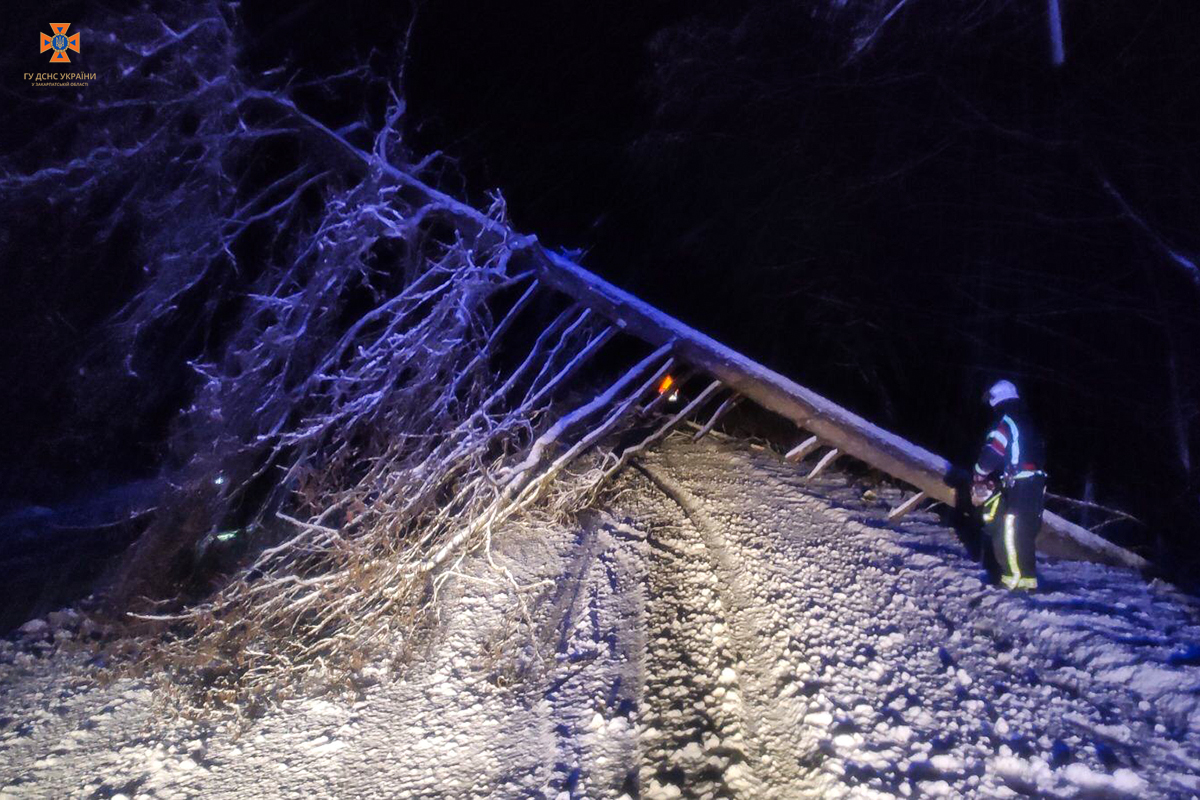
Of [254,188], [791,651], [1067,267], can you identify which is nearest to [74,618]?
[254,188]

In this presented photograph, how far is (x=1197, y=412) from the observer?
586cm

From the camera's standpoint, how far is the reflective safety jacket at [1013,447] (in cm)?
453

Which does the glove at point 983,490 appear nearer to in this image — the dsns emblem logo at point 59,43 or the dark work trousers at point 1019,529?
the dark work trousers at point 1019,529

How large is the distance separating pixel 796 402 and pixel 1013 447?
221cm

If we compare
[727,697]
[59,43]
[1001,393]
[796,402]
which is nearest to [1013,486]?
[1001,393]

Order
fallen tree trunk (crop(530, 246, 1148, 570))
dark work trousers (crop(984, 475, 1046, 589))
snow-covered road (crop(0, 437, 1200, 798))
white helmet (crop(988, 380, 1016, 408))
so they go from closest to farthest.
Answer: snow-covered road (crop(0, 437, 1200, 798)), dark work trousers (crop(984, 475, 1046, 589)), white helmet (crop(988, 380, 1016, 408)), fallen tree trunk (crop(530, 246, 1148, 570))

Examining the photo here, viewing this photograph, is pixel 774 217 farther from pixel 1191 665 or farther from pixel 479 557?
pixel 1191 665

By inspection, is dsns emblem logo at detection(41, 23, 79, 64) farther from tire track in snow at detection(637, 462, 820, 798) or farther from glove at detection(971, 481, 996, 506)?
glove at detection(971, 481, 996, 506)

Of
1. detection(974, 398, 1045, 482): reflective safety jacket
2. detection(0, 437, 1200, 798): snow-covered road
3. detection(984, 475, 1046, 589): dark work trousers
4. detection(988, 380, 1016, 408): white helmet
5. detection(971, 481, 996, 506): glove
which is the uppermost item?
detection(988, 380, 1016, 408): white helmet

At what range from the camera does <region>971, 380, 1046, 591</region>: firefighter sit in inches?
178

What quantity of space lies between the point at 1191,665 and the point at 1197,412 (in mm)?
3212

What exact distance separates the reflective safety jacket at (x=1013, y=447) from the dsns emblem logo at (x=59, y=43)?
896cm

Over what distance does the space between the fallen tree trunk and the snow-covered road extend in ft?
1.18

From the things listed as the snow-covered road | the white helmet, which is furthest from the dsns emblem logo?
the white helmet
